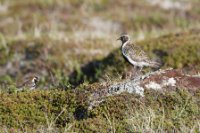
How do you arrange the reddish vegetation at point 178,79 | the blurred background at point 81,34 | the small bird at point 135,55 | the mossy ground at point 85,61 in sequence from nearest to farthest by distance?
the mossy ground at point 85,61 → the reddish vegetation at point 178,79 → the small bird at point 135,55 → the blurred background at point 81,34

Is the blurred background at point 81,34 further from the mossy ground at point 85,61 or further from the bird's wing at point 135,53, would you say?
the bird's wing at point 135,53

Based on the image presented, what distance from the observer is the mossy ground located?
10.3 m

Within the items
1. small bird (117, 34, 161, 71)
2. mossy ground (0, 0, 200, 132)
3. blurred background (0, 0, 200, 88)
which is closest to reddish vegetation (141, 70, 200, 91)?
mossy ground (0, 0, 200, 132)

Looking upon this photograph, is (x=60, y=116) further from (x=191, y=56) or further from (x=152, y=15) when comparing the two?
(x=152, y=15)

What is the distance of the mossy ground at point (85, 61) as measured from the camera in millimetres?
10273

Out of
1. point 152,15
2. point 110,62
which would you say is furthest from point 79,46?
point 152,15

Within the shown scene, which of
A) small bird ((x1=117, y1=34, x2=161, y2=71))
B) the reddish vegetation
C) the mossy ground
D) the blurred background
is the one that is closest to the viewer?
the mossy ground

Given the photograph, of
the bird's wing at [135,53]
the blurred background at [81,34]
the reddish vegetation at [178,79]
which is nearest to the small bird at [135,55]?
the bird's wing at [135,53]

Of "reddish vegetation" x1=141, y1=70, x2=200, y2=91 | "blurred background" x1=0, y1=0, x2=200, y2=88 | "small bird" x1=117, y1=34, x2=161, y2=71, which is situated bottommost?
"reddish vegetation" x1=141, y1=70, x2=200, y2=91

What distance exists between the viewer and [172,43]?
2039cm

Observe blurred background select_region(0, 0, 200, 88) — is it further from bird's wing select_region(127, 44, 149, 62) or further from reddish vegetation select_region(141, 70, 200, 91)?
reddish vegetation select_region(141, 70, 200, 91)

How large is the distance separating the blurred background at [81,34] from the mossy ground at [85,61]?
0.03 m

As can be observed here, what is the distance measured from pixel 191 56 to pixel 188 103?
894 cm

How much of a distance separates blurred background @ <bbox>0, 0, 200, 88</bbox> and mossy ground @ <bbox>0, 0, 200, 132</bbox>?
0.11ft
